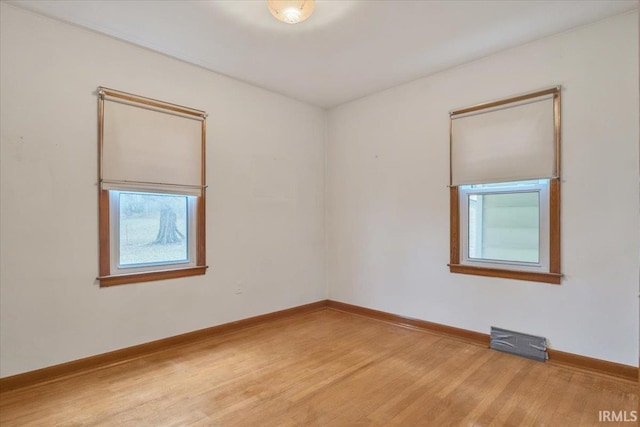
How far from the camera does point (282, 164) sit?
4164 mm

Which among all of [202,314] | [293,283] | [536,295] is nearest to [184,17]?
[202,314]

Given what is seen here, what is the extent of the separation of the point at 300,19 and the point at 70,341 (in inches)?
119

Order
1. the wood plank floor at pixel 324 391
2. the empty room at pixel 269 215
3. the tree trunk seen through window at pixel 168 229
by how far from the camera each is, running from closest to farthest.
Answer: the wood plank floor at pixel 324 391 < the empty room at pixel 269 215 < the tree trunk seen through window at pixel 168 229

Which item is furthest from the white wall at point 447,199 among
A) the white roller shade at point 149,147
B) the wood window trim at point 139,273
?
the white roller shade at point 149,147

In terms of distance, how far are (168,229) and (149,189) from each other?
0.44 metres

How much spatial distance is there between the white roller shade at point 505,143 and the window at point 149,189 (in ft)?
8.77

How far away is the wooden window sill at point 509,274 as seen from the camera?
2795 mm

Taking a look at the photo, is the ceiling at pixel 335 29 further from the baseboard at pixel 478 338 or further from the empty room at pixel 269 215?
the baseboard at pixel 478 338

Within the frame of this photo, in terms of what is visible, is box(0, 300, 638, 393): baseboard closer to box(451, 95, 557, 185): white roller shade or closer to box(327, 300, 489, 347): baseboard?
box(327, 300, 489, 347): baseboard

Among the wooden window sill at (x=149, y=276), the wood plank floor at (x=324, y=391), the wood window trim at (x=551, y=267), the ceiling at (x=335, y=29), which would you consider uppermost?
the ceiling at (x=335, y=29)

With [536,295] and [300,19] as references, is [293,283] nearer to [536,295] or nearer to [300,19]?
[536,295]

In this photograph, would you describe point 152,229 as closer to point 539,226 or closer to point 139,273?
point 139,273

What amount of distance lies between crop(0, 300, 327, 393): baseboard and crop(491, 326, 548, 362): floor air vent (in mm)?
2420

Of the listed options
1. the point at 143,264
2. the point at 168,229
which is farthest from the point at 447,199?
the point at 143,264
